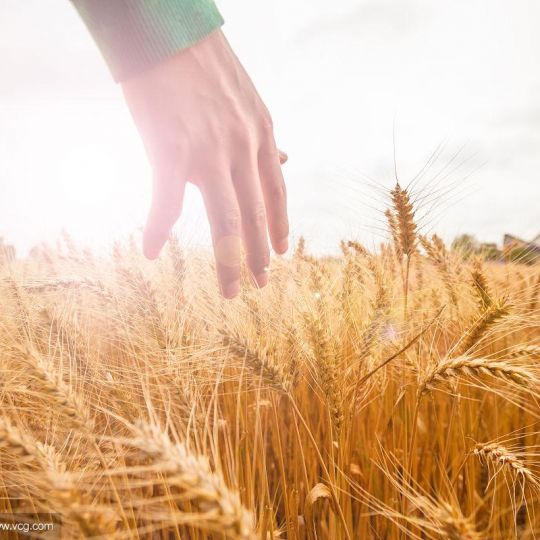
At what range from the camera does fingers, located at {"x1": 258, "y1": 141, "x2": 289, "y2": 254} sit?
4.64 ft

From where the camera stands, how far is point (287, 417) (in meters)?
1.63

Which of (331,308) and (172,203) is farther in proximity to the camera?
(331,308)

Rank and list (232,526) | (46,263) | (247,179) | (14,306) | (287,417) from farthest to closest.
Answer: (46,263) → (287,417) → (14,306) → (247,179) → (232,526)

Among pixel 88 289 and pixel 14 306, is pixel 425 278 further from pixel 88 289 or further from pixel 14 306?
pixel 14 306

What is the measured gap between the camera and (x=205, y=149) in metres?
1.10

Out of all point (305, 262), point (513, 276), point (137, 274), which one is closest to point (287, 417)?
point (305, 262)

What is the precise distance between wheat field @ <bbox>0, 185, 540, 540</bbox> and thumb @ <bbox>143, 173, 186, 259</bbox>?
183 mm

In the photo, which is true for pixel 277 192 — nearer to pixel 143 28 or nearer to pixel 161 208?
pixel 161 208

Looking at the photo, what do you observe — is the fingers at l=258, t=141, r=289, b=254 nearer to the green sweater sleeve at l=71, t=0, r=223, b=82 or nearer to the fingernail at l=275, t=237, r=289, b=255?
the fingernail at l=275, t=237, r=289, b=255

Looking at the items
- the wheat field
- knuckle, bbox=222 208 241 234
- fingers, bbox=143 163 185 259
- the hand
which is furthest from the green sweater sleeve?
the wheat field

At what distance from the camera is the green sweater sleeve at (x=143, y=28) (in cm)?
103

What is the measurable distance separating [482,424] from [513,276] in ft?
3.25

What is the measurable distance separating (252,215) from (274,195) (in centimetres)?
25

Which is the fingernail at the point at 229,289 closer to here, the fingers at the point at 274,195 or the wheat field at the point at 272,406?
the wheat field at the point at 272,406
